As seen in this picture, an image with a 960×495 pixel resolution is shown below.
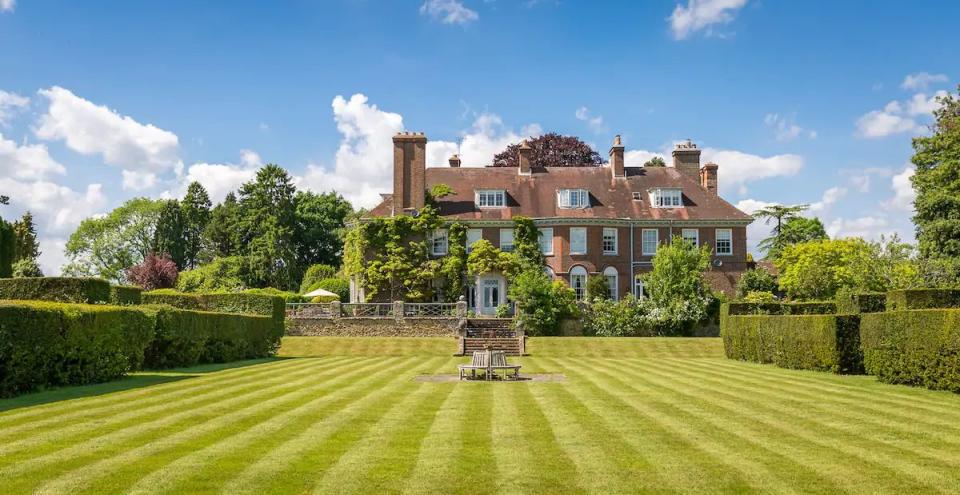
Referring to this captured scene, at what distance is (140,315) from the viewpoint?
21.8 metres

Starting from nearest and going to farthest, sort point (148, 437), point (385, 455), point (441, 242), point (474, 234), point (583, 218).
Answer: point (385, 455)
point (148, 437)
point (583, 218)
point (441, 242)
point (474, 234)

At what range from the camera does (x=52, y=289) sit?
23.8m

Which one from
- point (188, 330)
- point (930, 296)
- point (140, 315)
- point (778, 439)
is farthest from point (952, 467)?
point (188, 330)

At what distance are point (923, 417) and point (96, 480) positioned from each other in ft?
38.1

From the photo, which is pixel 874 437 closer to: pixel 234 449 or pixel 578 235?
pixel 234 449

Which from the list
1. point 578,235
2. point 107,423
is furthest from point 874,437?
point 578,235

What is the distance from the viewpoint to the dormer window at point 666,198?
1984 inches

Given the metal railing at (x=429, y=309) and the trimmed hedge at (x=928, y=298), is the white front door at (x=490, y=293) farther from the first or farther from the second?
the trimmed hedge at (x=928, y=298)

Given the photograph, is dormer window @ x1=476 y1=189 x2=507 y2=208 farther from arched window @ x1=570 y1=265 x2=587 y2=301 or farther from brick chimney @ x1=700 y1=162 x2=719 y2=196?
brick chimney @ x1=700 y1=162 x2=719 y2=196

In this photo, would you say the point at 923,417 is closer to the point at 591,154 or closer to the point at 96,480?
the point at 96,480

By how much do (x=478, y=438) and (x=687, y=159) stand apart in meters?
45.5

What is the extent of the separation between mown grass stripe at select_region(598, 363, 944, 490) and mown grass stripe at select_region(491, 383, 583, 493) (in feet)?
9.06

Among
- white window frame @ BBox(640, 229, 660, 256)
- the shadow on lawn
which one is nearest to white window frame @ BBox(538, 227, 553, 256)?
white window frame @ BBox(640, 229, 660, 256)

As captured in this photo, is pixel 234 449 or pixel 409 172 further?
pixel 409 172
